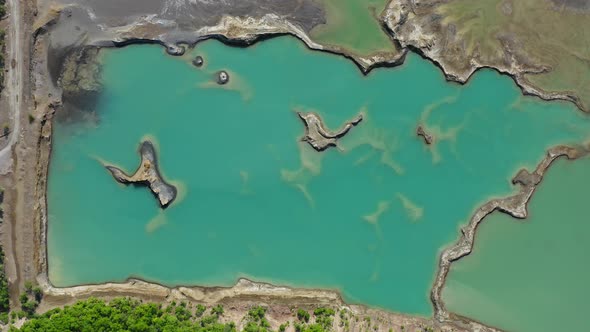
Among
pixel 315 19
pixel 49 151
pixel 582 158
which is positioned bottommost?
pixel 49 151

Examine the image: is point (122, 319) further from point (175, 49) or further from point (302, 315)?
point (175, 49)

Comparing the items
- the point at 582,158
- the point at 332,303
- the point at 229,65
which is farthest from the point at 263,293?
the point at 582,158

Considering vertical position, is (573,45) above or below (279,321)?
above

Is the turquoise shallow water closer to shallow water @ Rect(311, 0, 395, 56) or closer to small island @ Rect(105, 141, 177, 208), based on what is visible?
small island @ Rect(105, 141, 177, 208)

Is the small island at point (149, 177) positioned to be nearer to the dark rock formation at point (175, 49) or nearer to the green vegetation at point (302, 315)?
the dark rock formation at point (175, 49)

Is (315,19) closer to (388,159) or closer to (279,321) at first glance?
(388,159)

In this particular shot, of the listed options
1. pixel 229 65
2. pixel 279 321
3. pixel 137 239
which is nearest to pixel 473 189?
pixel 279 321
